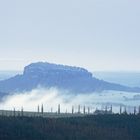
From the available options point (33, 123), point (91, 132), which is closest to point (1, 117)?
point (33, 123)

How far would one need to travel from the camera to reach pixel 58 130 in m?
141

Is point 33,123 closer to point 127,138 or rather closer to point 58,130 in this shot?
point 58,130

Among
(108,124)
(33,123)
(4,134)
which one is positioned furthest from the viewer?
(108,124)

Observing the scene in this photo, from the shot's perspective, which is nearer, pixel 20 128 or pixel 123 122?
pixel 20 128

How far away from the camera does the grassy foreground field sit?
13588cm

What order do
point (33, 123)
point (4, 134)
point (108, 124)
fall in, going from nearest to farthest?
point (4, 134)
point (33, 123)
point (108, 124)

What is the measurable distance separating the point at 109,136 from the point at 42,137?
12976 mm

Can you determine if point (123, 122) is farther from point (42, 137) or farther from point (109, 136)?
point (42, 137)

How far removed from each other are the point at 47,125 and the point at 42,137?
292 inches

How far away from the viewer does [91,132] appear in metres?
144

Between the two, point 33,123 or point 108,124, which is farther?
point 108,124

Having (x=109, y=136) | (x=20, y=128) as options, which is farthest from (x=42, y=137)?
(x=109, y=136)

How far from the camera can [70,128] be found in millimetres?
143500

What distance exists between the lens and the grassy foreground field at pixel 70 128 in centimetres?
13588
